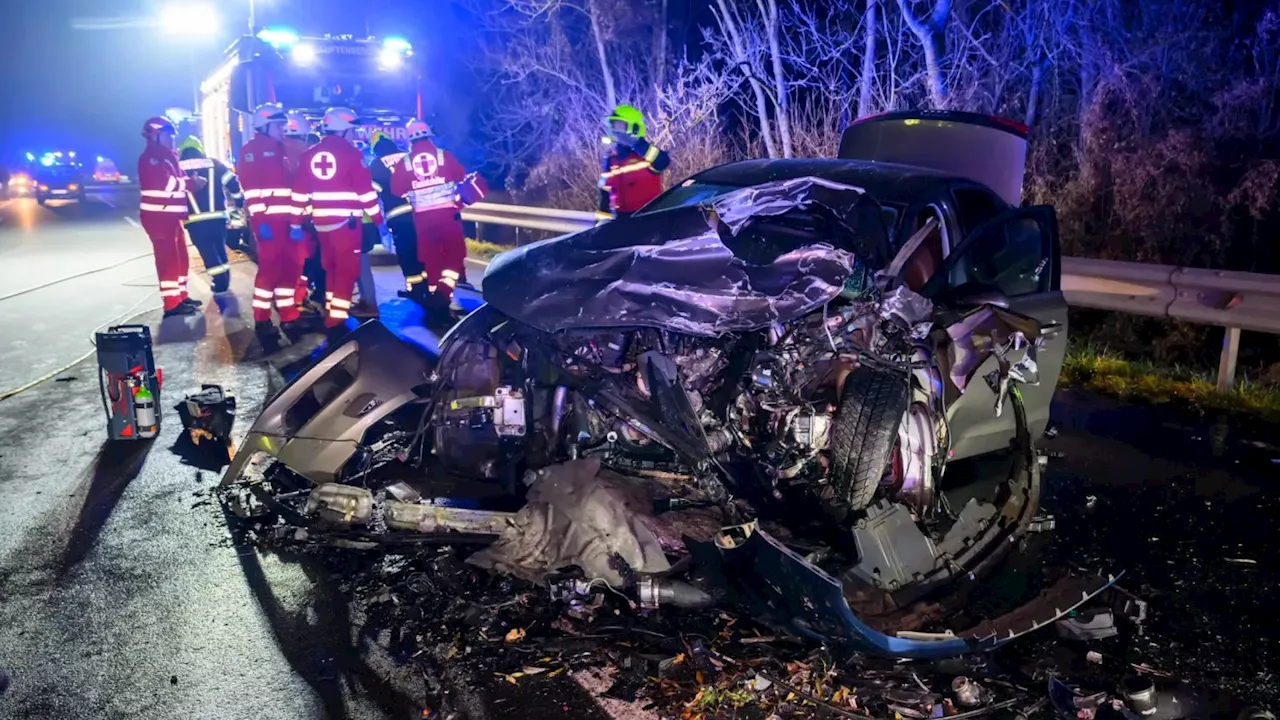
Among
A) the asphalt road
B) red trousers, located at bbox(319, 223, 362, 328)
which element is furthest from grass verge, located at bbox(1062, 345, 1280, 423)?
red trousers, located at bbox(319, 223, 362, 328)

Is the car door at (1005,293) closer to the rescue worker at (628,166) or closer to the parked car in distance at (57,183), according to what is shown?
the rescue worker at (628,166)

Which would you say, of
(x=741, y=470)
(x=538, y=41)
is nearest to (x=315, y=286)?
(x=741, y=470)

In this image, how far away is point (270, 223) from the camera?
882cm

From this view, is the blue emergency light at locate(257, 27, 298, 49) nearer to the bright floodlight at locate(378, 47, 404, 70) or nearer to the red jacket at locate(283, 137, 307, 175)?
the bright floodlight at locate(378, 47, 404, 70)

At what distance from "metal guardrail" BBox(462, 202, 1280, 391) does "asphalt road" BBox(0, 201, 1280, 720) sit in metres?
0.79

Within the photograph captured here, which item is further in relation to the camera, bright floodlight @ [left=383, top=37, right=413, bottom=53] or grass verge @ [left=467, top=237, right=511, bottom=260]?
grass verge @ [left=467, top=237, right=511, bottom=260]

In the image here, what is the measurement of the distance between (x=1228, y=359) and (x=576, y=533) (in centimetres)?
493

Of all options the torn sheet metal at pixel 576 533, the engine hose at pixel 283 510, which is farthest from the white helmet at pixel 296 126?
the torn sheet metal at pixel 576 533

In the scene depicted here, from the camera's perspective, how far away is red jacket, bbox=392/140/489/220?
905cm

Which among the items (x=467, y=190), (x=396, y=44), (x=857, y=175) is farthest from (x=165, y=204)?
(x=857, y=175)

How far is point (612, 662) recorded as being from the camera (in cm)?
320

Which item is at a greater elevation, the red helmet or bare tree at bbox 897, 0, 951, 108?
bare tree at bbox 897, 0, 951, 108

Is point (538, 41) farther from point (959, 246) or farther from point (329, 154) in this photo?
point (959, 246)

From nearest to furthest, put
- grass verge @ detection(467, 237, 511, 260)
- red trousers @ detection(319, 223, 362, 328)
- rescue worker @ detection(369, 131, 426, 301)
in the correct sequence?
red trousers @ detection(319, 223, 362, 328), rescue worker @ detection(369, 131, 426, 301), grass verge @ detection(467, 237, 511, 260)
